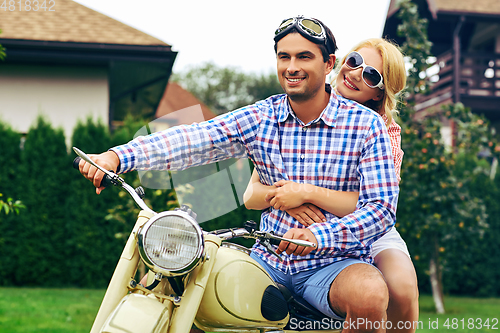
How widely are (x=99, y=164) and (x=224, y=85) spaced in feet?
161

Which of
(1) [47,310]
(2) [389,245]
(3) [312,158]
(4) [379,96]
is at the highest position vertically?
(4) [379,96]

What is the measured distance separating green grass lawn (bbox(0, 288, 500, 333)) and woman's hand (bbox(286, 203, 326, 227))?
2828 mm

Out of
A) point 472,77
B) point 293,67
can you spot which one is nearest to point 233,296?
point 293,67

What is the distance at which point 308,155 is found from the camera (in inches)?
75.1

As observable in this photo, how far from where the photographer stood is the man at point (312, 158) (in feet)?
5.40

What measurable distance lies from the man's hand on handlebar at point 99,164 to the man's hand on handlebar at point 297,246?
0.62 metres

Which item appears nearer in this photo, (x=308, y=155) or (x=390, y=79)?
(x=308, y=155)

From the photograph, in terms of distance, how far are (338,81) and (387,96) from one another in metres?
0.30

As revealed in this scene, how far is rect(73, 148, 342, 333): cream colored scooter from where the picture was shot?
132 centimetres

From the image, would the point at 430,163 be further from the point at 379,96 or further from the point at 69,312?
the point at 69,312

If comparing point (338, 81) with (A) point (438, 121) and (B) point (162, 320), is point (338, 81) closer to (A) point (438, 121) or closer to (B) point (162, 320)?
(B) point (162, 320)

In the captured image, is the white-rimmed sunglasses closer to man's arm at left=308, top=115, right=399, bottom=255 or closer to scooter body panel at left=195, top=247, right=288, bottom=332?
man's arm at left=308, top=115, right=399, bottom=255

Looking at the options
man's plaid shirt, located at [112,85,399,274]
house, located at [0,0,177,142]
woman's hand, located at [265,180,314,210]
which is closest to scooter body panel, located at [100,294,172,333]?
man's plaid shirt, located at [112,85,399,274]

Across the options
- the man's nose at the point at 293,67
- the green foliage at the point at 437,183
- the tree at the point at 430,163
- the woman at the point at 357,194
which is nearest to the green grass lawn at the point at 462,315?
the tree at the point at 430,163
